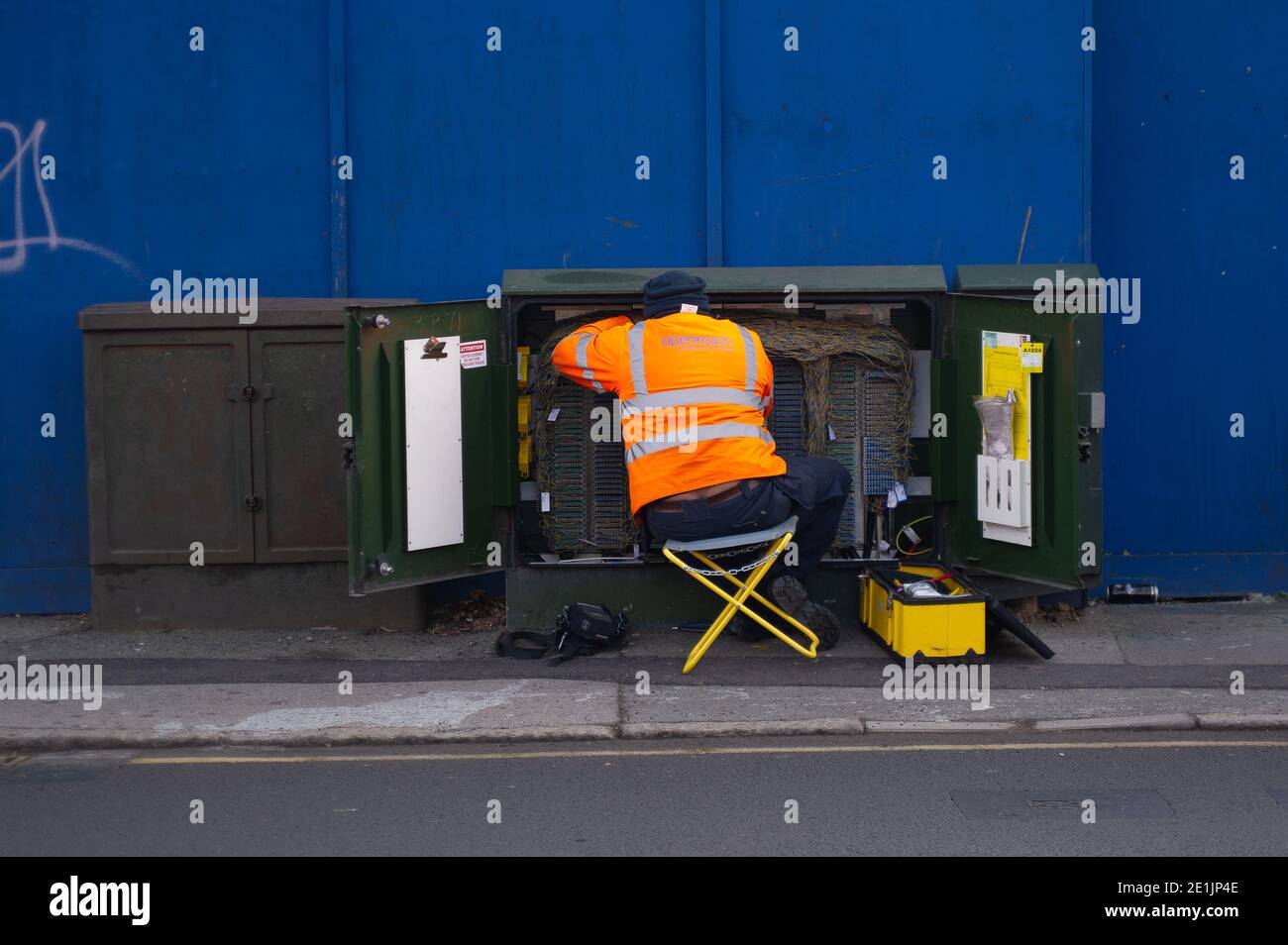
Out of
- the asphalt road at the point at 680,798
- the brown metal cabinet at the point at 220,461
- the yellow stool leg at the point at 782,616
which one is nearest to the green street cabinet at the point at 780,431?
the yellow stool leg at the point at 782,616

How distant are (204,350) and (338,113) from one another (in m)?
1.69

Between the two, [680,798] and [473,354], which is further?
[473,354]

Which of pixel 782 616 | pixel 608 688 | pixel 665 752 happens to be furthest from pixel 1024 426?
pixel 665 752

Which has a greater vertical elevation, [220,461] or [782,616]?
[220,461]

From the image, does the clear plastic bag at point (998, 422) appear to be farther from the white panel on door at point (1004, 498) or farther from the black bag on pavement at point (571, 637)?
the black bag on pavement at point (571, 637)

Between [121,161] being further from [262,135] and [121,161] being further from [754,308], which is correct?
[754,308]

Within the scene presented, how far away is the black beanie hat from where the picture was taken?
7609mm

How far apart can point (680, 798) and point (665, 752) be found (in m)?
0.68

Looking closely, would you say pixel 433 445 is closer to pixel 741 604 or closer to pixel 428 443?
pixel 428 443

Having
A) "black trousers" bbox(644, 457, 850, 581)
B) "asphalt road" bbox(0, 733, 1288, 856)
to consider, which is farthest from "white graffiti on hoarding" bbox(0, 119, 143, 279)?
"black trousers" bbox(644, 457, 850, 581)

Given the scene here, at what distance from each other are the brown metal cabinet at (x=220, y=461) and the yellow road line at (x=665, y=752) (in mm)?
2272

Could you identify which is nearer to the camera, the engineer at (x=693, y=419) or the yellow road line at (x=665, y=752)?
the yellow road line at (x=665, y=752)

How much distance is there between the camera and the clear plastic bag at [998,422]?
7.91 meters

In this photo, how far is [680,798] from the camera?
581 cm
